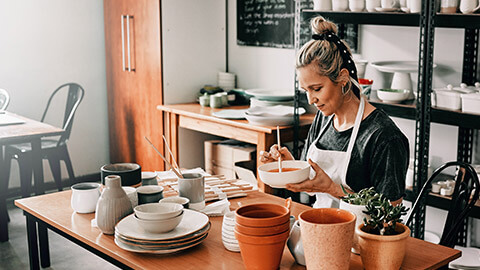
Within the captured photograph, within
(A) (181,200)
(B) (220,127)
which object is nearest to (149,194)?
(A) (181,200)

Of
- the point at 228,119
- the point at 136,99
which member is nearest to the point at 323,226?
→ the point at 228,119

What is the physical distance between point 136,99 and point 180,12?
2.62ft

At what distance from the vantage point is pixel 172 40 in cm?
454

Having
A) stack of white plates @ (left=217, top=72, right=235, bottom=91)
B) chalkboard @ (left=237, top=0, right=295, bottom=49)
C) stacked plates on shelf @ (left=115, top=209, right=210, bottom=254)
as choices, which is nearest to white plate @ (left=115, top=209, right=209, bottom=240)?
stacked plates on shelf @ (left=115, top=209, right=210, bottom=254)

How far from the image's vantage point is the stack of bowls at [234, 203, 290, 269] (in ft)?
5.21

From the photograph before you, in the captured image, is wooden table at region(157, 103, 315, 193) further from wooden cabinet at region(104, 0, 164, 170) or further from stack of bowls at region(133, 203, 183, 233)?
stack of bowls at region(133, 203, 183, 233)

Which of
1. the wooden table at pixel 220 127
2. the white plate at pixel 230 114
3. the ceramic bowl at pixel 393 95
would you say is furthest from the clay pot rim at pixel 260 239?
the white plate at pixel 230 114

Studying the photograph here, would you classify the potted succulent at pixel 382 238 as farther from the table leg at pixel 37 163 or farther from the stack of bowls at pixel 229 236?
the table leg at pixel 37 163

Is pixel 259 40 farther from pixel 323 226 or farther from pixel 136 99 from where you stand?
pixel 323 226

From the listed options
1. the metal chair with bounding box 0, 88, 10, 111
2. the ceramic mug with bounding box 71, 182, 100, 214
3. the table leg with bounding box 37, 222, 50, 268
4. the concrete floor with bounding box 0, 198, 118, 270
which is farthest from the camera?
the metal chair with bounding box 0, 88, 10, 111

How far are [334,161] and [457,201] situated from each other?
0.49 meters

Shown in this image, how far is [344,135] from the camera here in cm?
236

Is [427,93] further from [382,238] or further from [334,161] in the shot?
[382,238]

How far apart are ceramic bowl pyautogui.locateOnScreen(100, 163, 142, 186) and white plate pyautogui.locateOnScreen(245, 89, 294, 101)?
75.4 inches
